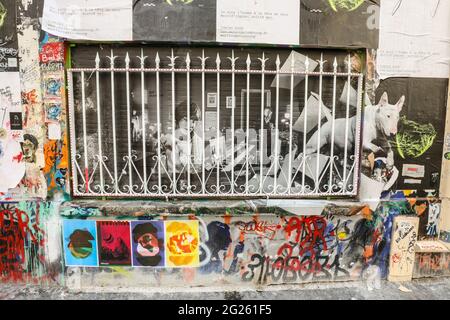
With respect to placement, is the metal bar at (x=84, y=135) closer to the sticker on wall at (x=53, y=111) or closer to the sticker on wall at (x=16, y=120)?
the sticker on wall at (x=53, y=111)

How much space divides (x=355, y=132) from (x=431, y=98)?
93 cm

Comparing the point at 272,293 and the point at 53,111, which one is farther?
the point at 272,293

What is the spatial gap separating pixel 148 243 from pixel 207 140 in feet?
4.37

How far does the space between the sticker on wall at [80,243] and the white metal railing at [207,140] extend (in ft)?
1.13

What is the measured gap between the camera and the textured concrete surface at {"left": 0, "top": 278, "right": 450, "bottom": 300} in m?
3.49

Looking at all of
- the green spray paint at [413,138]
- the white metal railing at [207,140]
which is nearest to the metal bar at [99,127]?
the white metal railing at [207,140]

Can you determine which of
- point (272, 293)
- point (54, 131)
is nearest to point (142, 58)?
point (54, 131)

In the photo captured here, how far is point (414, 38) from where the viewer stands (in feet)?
11.5

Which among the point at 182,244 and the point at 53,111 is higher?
the point at 53,111

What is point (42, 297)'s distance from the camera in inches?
136

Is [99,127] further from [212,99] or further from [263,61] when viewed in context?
[263,61]

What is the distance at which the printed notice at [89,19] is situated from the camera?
10.7 feet

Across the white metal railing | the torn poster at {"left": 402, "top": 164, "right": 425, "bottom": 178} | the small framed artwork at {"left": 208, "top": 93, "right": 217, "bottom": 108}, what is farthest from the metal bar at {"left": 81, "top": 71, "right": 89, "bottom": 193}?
the torn poster at {"left": 402, "top": 164, "right": 425, "bottom": 178}

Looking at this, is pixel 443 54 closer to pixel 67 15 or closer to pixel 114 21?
pixel 114 21
